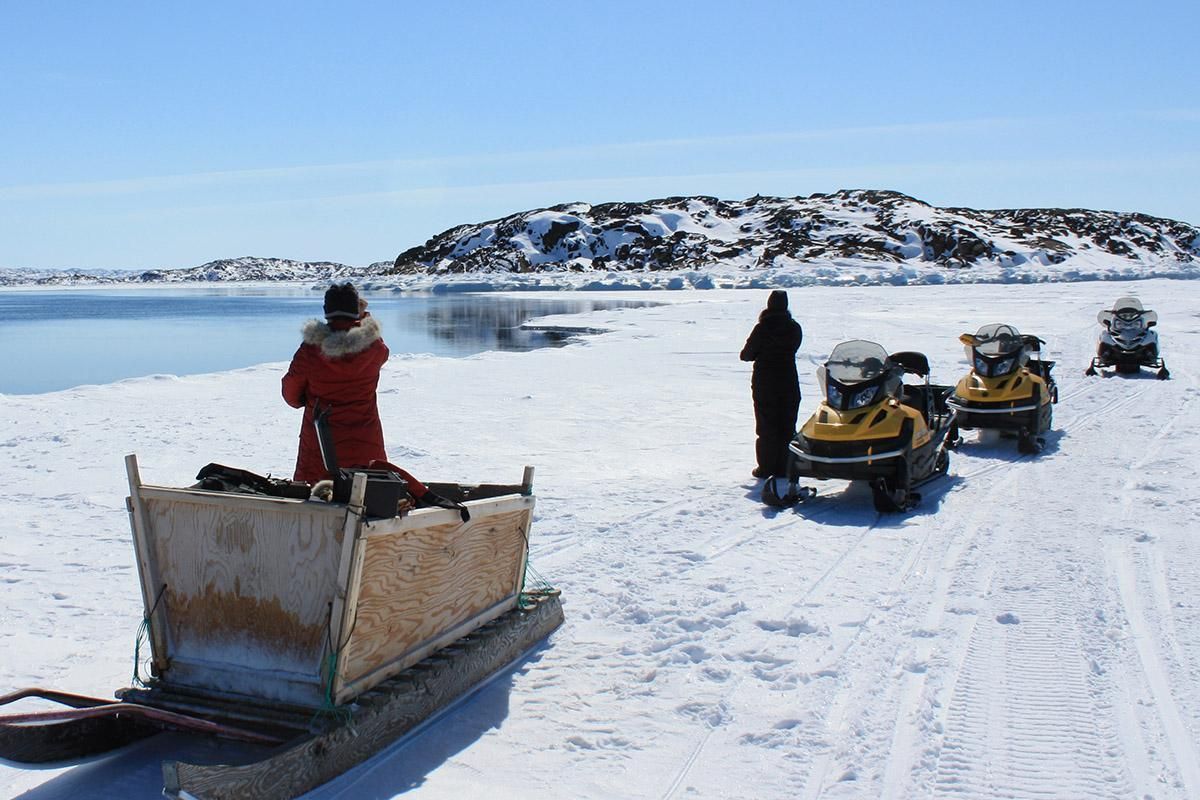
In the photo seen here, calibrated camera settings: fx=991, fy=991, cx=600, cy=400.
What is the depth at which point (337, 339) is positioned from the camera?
417 centimetres

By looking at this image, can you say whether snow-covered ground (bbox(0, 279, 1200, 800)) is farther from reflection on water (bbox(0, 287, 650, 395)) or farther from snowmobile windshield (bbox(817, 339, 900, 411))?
reflection on water (bbox(0, 287, 650, 395))

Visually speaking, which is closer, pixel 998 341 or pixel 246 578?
pixel 246 578

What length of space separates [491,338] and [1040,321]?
14774 mm

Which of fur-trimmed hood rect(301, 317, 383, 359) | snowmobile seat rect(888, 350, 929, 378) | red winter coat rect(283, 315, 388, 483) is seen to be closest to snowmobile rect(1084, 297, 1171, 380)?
snowmobile seat rect(888, 350, 929, 378)

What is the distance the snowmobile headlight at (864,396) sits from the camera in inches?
297

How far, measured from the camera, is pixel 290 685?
11.5 ft

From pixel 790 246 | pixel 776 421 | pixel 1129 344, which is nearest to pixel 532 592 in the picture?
pixel 776 421

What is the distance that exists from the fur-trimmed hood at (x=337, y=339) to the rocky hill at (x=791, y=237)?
7093 cm

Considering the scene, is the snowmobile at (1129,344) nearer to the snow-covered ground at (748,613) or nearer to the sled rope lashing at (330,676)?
the snow-covered ground at (748,613)

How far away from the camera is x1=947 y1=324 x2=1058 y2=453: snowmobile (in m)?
9.50

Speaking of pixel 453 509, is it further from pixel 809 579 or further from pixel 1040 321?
pixel 1040 321

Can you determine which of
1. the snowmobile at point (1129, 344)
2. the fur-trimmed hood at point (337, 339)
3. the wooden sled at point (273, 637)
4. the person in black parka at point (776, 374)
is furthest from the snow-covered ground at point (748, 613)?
the snowmobile at point (1129, 344)

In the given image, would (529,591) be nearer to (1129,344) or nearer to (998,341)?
(998,341)

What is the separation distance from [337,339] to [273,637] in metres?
1.27
